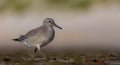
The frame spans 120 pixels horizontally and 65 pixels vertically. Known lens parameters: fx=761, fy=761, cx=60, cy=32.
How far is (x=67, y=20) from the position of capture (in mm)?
21766

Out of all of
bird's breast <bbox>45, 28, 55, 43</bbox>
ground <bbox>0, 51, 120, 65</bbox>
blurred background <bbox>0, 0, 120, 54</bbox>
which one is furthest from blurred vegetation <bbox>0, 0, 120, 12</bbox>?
ground <bbox>0, 51, 120, 65</bbox>

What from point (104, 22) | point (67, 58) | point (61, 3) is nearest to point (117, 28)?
point (104, 22)

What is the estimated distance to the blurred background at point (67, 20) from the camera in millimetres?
19422

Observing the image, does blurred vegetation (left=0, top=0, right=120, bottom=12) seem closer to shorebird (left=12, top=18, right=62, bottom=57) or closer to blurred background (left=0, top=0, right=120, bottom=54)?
blurred background (left=0, top=0, right=120, bottom=54)

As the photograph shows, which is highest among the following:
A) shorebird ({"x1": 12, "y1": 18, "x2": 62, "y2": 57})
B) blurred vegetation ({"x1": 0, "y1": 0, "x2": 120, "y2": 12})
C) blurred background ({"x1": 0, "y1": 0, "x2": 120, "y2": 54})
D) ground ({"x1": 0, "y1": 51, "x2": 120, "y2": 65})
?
blurred vegetation ({"x1": 0, "y1": 0, "x2": 120, "y2": 12})

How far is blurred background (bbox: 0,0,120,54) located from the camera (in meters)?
19.4

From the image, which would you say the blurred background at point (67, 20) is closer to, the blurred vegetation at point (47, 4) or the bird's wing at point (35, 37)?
the blurred vegetation at point (47, 4)

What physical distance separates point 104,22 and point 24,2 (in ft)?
8.78

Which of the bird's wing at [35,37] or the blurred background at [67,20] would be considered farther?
the blurred background at [67,20]

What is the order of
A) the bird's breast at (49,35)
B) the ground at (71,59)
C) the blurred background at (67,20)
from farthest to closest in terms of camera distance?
the blurred background at (67,20) < the bird's breast at (49,35) < the ground at (71,59)

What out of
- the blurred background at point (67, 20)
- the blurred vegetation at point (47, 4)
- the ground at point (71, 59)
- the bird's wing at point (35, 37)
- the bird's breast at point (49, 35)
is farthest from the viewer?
the blurred vegetation at point (47, 4)

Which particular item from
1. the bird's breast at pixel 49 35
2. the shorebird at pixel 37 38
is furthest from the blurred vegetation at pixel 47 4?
the shorebird at pixel 37 38

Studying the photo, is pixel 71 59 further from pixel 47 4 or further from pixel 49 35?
pixel 47 4

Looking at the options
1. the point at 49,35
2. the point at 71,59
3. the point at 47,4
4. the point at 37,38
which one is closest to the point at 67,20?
the point at 47,4
